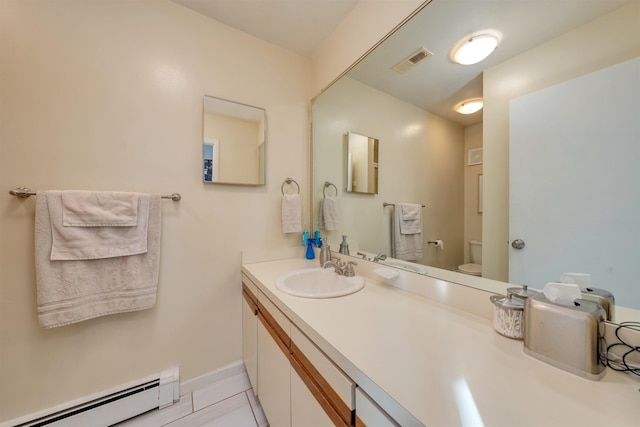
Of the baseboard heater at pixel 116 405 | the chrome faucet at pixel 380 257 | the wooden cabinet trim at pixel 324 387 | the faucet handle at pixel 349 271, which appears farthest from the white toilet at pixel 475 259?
the baseboard heater at pixel 116 405

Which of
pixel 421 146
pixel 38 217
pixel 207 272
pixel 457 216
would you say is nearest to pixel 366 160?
pixel 421 146

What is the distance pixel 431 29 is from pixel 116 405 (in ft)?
7.63

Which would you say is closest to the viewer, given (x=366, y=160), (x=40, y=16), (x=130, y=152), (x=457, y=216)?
(x=457, y=216)

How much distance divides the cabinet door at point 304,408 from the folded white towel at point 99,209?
106 cm

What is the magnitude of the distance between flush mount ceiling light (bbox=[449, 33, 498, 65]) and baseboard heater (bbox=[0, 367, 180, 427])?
2.09 meters

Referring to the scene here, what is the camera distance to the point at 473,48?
2.72ft

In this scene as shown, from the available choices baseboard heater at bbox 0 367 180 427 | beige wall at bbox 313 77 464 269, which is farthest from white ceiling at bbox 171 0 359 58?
baseboard heater at bbox 0 367 180 427

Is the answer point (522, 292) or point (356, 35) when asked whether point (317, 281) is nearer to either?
point (522, 292)

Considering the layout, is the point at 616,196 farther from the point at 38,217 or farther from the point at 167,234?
the point at 38,217

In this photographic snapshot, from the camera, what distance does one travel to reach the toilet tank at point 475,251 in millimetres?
820

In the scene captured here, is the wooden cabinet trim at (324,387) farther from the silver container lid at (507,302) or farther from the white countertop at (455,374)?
the silver container lid at (507,302)

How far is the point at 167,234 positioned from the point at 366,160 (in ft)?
4.11

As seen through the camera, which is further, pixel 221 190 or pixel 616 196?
pixel 221 190

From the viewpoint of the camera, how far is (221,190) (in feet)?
4.61
